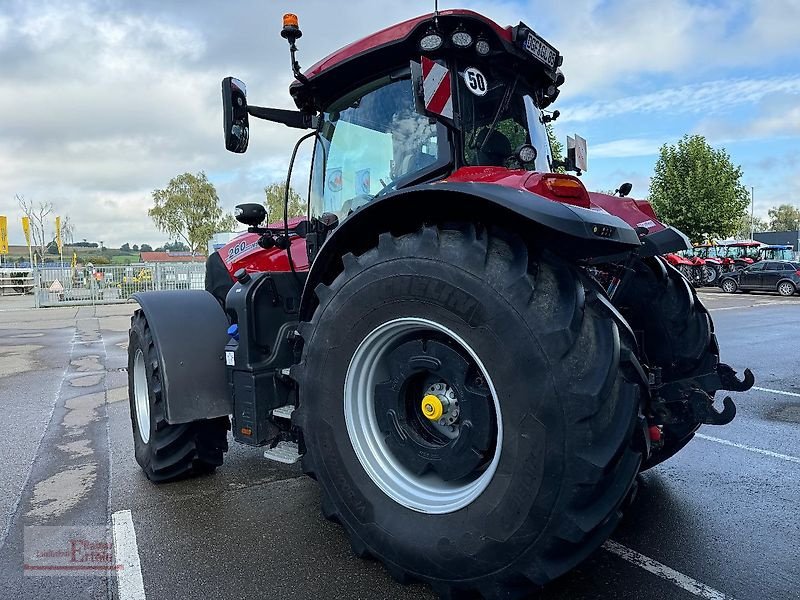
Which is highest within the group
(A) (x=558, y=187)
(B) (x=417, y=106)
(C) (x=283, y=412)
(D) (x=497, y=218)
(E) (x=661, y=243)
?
(B) (x=417, y=106)

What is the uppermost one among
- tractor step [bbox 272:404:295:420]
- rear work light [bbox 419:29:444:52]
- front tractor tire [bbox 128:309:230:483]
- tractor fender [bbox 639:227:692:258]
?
rear work light [bbox 419:29:444:52]

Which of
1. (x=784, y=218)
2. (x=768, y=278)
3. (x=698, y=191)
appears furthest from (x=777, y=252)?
(x=784, y=218)

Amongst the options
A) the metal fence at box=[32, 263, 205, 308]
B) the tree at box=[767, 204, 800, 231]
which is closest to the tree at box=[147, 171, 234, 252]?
the metal fence at box=[32, 263, 205, 308]

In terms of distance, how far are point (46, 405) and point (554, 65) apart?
672 cm

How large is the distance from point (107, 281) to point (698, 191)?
29.7 meters

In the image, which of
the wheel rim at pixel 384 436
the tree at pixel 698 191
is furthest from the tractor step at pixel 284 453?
the tree at pixel 698 191

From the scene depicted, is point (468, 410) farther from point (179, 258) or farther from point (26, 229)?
point (179, 258)

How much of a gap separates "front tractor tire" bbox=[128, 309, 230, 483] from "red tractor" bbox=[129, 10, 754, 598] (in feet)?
0.07

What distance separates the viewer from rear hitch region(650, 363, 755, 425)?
10.00 feet

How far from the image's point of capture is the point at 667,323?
3600 millimetres

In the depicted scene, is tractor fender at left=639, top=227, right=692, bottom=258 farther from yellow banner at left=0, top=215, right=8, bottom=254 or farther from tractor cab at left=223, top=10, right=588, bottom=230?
yellow banner at left=0, top=215, right=8, bottom=254

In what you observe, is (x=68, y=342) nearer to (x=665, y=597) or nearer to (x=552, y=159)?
(x=552, y=159)

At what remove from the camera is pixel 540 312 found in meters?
2.24

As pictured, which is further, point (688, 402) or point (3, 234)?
point (3, 234)
